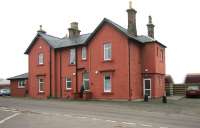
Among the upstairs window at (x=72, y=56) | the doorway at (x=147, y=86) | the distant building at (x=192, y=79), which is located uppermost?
the upstairs window at (x=72, y=56)

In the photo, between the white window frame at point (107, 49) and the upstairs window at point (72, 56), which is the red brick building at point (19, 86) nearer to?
the upstairs window at point (72, 56)

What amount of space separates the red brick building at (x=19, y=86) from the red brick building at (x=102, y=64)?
5855 mm

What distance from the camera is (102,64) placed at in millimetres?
36781

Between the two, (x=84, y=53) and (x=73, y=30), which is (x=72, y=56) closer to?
(x=84, y=53)

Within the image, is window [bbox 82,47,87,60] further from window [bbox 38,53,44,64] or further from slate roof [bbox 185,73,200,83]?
slate roof [bbox 185,73,200,83]

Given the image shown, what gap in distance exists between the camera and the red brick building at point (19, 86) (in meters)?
50.1

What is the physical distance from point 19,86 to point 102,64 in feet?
63.7

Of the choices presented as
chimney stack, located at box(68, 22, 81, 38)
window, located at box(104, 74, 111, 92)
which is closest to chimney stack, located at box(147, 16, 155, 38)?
chimney stack, located at box(68, 22, 81, 38)

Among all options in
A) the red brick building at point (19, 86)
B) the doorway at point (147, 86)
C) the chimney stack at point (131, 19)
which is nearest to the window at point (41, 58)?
the red brick building at point (19, 86)

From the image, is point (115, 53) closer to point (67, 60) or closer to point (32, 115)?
point (67, 60)

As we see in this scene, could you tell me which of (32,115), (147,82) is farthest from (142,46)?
(32,115)

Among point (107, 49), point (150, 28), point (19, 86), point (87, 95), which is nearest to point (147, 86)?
point (107, 49)

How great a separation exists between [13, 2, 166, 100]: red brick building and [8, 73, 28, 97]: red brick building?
5.86 metres

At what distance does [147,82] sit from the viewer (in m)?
38.0
